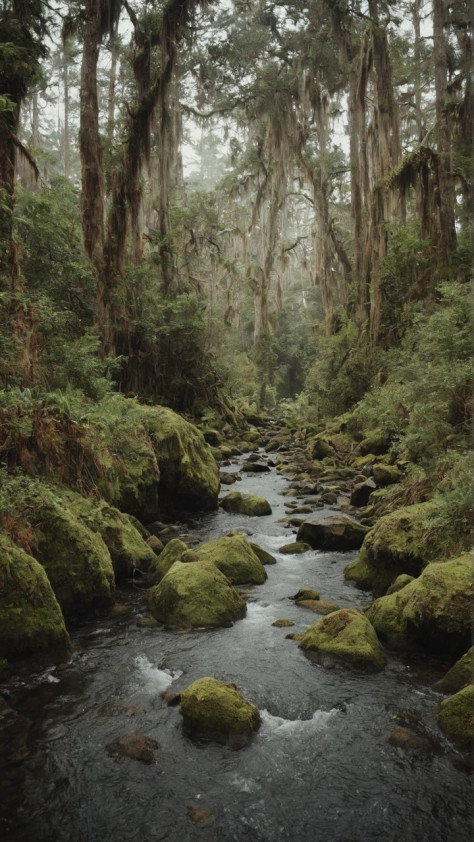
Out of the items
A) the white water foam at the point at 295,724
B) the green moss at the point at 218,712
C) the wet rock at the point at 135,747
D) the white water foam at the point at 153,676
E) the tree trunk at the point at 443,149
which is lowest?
the white water foam at the point at 295,724

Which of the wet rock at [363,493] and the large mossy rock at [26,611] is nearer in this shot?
the large mossy rock at [26,611]

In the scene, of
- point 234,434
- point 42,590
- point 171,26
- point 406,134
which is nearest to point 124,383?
point 234,434

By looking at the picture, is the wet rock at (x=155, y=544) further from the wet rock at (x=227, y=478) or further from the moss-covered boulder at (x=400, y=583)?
the wet rock at (x=227, y=478)

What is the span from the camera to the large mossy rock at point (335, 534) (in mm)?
8391

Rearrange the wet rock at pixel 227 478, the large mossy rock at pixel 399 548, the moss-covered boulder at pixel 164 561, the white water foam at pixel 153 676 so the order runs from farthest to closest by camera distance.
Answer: the wet rock at pixel 227 478
the moss-covered boulder at pixel 164 561
the large mossy rock at pixel 399 548
the white water foam at pixel 153 676

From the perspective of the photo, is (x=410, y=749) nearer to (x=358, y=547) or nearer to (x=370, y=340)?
(x=358, y=547)

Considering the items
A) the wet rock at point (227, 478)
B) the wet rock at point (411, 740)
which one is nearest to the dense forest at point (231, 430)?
the wet rock at point (411, 740)

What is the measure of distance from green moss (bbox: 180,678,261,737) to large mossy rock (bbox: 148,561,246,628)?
1.65 meters

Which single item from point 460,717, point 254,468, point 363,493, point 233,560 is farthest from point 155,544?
point 254,468

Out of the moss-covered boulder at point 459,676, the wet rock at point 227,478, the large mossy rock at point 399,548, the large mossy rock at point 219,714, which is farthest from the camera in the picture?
the wet rock at point 227,478

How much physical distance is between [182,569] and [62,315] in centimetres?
641

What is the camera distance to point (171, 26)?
15133mm

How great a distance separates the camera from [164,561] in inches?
282

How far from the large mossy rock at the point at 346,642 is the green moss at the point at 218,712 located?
3.70 ft
